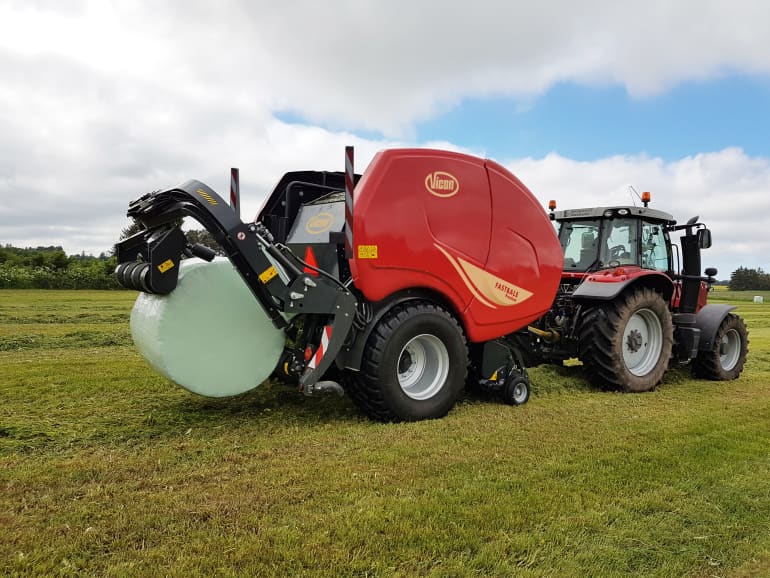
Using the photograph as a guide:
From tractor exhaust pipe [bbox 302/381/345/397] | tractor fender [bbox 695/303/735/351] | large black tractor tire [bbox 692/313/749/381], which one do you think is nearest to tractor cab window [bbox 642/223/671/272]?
tractor fender [bbox 695/303/735/351]

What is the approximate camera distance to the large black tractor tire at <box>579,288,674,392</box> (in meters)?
6.82

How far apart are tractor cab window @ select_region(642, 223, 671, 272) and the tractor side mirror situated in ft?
1.43

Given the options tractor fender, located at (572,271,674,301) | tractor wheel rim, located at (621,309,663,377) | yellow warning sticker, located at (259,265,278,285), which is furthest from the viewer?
tractor wheel rim, located at (621,309,663,377)

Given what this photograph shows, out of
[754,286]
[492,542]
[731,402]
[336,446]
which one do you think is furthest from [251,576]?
[754,286]

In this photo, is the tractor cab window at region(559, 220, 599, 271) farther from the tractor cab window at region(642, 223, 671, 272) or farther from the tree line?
the tree line

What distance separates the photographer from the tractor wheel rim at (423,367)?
5.29 metres

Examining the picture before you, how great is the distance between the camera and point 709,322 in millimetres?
8141

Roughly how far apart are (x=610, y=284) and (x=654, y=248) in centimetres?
143

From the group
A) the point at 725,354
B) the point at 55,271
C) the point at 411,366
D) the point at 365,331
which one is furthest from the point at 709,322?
the point at 55,271

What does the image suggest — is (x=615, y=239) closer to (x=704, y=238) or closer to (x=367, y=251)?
(x=704, y=238)

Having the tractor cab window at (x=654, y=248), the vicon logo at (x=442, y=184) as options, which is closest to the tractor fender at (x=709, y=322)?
the tractor cab window at (x=654, y=248)

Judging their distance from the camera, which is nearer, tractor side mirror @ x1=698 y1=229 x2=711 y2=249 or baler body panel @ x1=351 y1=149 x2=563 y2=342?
baler body panel @ x1=351 y1=149 x2=563 y2=342

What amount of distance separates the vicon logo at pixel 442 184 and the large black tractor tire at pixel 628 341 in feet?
8.55

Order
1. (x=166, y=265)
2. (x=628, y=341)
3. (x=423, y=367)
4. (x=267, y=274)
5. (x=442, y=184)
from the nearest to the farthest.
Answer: (x=166, y=265) < (x=267, y=274) < (x=442, y=184) < (x=423, y=367) < (x=628, y=341)
